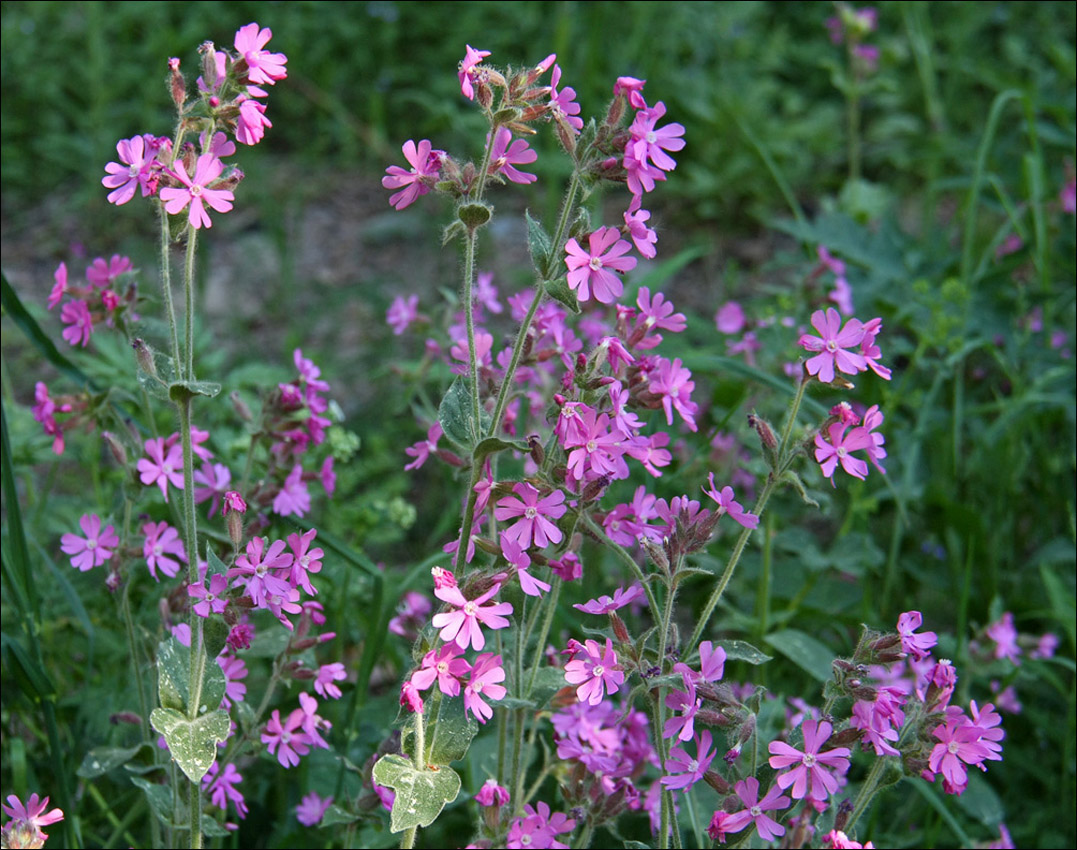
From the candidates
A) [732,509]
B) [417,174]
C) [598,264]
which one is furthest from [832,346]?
[417,174]

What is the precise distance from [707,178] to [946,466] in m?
2.06

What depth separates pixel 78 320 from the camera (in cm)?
210

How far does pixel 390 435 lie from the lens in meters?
3.76

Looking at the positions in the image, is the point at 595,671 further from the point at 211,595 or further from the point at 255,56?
the point at 255,56

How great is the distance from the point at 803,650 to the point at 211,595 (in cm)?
135

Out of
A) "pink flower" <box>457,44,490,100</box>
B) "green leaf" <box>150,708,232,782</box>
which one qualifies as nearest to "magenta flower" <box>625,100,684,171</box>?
"pink flower" <box>457,44,490,100</box>

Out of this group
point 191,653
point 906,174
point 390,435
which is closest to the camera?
point 191,653

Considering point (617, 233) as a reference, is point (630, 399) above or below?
below

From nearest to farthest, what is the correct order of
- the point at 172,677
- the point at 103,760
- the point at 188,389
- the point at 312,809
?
the point at 188,389 < the point at 172,677 < the point at 103,760 < the point at 312,809

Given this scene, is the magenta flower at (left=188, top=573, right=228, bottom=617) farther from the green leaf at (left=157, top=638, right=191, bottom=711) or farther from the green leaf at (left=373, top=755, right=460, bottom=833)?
the green leaf at (left=373, top=755, right=460, bottom=833)

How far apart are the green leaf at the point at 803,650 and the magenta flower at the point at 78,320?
4.97ft

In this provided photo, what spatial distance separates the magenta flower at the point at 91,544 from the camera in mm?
1990

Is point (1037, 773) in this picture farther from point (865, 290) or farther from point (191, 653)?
point (191, 653)

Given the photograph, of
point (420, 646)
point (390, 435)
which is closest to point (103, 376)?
point (390, 435)
